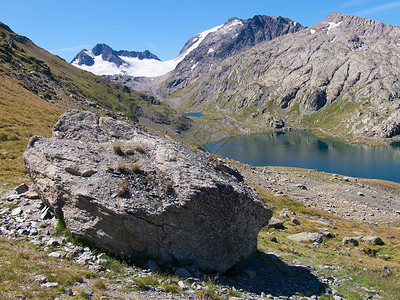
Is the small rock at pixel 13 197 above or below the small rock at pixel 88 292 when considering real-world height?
above

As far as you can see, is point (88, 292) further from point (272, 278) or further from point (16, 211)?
point (272, 278)

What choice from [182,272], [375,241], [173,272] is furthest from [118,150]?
[375,241]

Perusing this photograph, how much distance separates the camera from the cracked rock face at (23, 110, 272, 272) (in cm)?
1265

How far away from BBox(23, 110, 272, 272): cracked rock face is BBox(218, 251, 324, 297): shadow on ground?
2.93 feet

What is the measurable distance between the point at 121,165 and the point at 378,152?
187276 mm

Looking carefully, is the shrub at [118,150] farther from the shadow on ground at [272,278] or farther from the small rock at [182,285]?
the shadow on ground at [272,278]

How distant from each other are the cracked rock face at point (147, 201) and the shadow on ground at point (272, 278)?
2.93ft

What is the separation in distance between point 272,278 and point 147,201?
9.09 meters

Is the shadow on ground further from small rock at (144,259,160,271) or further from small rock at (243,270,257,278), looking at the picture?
small rock at (144,259,160,271)

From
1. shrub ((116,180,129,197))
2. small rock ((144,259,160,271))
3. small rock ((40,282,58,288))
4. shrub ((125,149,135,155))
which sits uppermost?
shrub ((125,149,135,155))

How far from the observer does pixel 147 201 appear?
13211 millimetres

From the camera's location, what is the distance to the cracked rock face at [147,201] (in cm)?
1265

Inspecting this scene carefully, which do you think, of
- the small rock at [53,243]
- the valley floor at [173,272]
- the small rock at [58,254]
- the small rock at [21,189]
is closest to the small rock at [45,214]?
the valley floor at [173,272]

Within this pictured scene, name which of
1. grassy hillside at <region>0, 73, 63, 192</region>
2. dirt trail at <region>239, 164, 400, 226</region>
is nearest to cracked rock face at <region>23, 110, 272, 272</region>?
grassy hillside at <region>0, 73, 63, 192</region>
